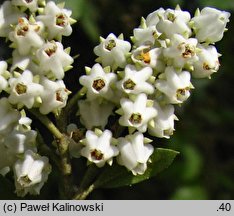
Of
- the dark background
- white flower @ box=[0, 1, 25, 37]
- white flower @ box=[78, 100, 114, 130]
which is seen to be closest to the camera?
white flower @ box=[78, 100, 114, 130]

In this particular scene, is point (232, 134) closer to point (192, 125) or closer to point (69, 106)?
point (192, 125)

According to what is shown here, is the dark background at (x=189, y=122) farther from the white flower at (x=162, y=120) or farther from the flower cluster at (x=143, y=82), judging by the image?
the white flower at (x=162, y=120)

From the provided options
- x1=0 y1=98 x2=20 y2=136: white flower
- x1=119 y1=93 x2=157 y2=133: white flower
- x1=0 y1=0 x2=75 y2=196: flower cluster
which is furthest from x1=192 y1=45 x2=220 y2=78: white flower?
x1=0 y1=98 x2=20 y2=136: white flower

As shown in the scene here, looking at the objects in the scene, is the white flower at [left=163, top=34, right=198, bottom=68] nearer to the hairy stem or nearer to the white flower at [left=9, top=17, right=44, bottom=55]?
the hairy stem

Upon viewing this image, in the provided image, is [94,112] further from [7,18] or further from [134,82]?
[7,18]

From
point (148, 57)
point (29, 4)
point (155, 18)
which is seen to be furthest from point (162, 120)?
point (29, 4)

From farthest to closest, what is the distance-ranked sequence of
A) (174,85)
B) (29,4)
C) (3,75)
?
(29,4) → (3,75) → (174,85)
